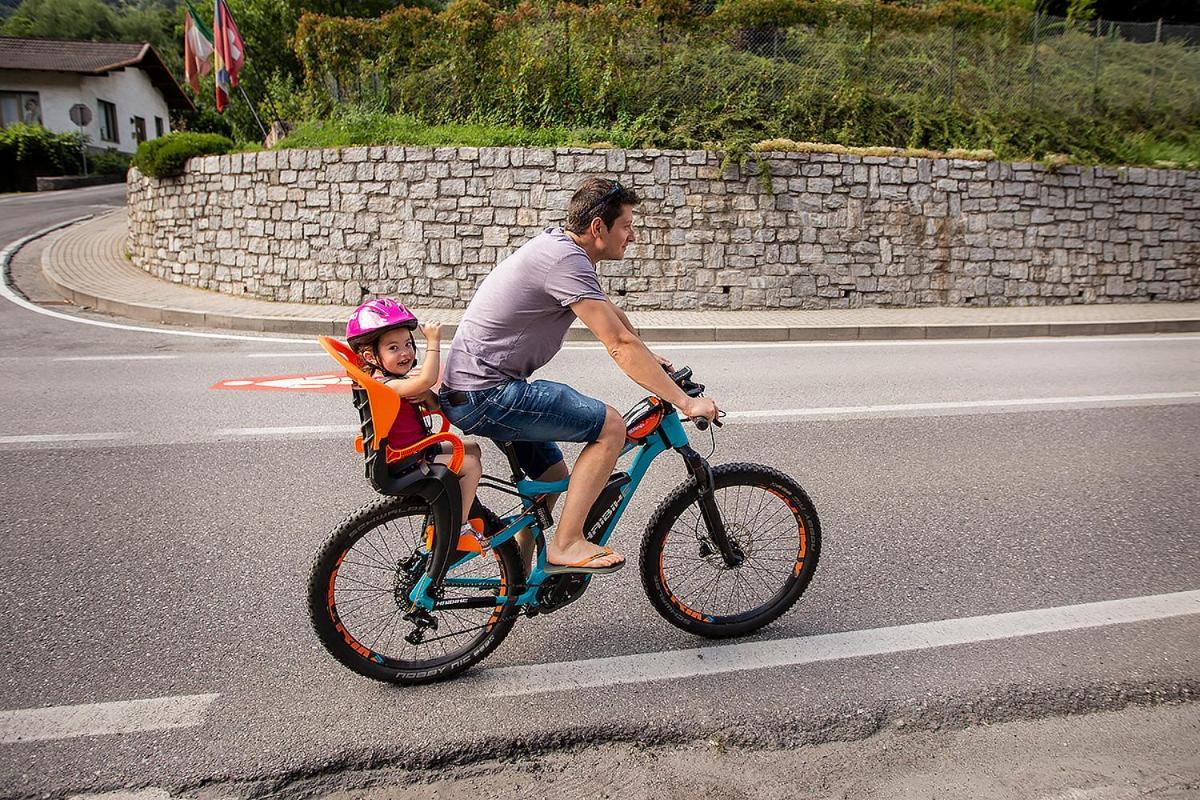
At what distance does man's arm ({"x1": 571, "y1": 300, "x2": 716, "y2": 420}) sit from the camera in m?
3.05

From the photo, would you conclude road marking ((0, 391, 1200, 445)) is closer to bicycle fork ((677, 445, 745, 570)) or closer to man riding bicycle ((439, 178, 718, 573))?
bicycle fork ((677, 445, 745, 570))

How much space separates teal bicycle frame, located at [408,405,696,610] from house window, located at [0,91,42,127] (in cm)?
4515

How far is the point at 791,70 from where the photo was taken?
15102 millimetres

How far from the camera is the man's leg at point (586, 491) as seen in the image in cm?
321

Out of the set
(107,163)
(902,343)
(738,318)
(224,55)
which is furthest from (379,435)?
(107,163)

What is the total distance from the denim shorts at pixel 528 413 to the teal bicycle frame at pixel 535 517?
205 millimetres

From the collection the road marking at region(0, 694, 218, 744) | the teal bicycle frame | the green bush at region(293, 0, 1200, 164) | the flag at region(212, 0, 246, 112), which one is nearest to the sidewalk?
the green bush at region(293, 0, 1200, 164)

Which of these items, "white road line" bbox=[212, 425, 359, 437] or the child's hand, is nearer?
the child's hand

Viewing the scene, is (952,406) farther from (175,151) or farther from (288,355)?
(175,151)

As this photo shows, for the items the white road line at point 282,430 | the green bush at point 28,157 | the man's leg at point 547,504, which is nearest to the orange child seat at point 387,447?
the man's leg at point 547,504

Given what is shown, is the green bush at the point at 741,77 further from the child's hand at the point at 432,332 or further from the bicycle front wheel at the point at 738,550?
the child's hand at the point at 432,332

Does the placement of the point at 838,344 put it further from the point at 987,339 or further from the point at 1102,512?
the point at 1102,512

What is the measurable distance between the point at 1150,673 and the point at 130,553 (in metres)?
4.51

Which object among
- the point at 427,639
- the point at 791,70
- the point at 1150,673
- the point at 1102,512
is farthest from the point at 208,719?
the point at 791,70
